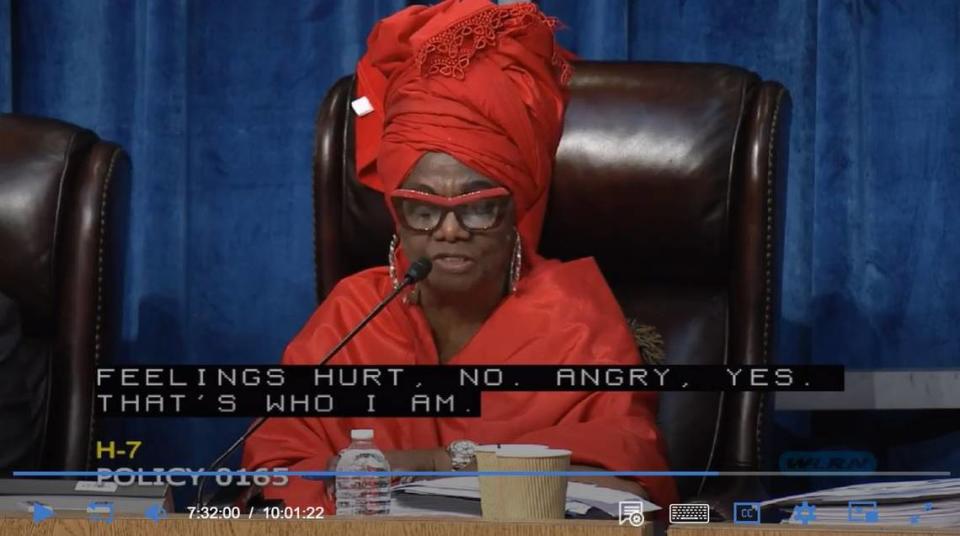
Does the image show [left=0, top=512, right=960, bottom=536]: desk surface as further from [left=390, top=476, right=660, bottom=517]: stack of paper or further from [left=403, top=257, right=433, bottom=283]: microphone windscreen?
[left=403, top=257, right=433, bottom=283]: microphone windscreen

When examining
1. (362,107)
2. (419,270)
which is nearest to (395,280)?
(419,270)

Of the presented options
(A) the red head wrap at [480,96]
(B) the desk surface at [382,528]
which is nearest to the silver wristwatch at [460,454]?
(A) the red head wrap at [480,96]

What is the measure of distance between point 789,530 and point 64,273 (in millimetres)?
1323

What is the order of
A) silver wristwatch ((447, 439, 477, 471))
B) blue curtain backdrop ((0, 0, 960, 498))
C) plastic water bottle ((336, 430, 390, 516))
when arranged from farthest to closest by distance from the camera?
blue curtain backdrop ((0, 0, 960, 498)) < silver wristwatch ((447, 439, 477, 471)) < plastic water bottle ((336, 430, 390, 516))

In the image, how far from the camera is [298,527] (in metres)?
0.91

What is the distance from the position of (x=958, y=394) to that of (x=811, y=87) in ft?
1.67

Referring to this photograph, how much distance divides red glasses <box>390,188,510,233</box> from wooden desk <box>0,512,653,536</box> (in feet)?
2.94

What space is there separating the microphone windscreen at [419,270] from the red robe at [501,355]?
13 cm

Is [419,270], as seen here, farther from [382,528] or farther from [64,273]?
[382,528]

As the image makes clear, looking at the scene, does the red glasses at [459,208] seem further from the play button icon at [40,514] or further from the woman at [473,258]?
the play button icon at [40,514]

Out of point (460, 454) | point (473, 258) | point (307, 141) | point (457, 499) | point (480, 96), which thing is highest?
point (307, 141)

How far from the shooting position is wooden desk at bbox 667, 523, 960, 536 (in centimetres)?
85

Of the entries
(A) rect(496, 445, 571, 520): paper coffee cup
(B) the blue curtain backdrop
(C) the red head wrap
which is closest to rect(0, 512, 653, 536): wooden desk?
(A) rect(496, 445, 571, 520): paper coffee cup

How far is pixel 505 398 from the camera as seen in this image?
181 cm
